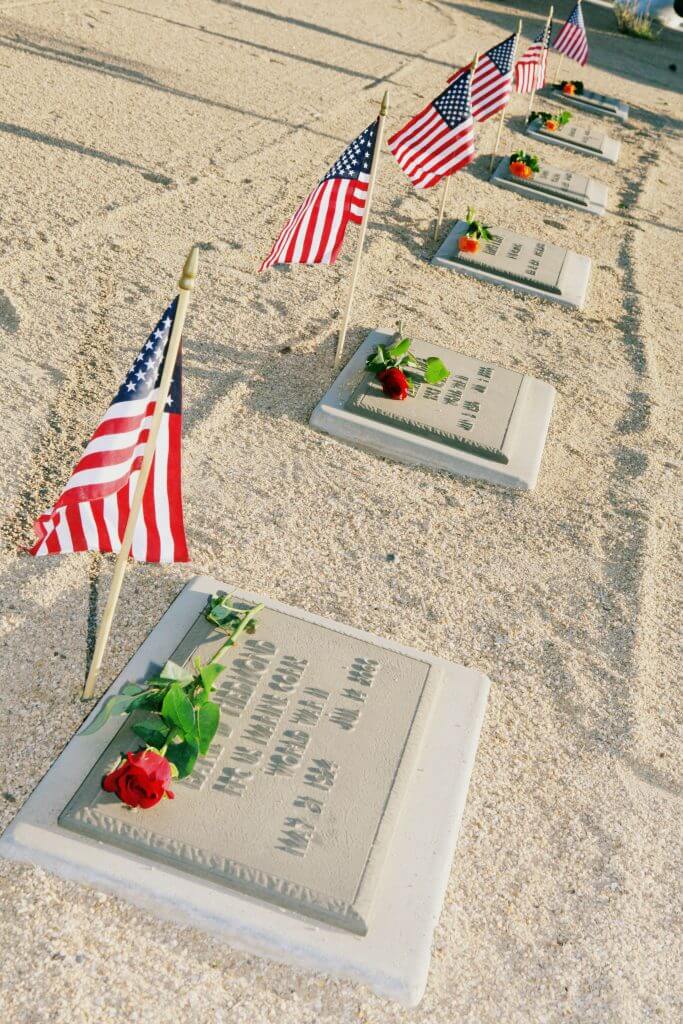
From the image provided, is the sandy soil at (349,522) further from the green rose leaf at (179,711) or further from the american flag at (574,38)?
the american flag at (574,38)

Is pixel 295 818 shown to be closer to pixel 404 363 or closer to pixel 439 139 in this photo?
pixel 404 363

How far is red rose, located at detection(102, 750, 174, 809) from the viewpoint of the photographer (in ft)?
10.4

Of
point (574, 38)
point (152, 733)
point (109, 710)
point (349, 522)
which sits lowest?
point (349, 522)

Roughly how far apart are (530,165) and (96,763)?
A: 8.77 meters

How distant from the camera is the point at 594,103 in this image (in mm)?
14742

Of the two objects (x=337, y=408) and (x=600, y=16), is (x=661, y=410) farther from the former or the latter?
(x=600, y=16)

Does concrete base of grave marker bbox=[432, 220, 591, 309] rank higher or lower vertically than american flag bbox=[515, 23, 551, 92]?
lower

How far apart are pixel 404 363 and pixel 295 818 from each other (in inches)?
137

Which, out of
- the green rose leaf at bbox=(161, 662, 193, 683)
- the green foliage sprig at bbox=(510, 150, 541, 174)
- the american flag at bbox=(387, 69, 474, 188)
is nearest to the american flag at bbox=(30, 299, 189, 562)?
the green rose leaf at bbox=(161, 662, 193, 683)

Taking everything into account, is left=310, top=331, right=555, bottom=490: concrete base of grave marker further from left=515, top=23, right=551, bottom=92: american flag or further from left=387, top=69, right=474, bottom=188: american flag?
left=515, top=23, right=551, bottom=92: american flag

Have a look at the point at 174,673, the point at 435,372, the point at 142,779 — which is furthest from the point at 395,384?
the point at 142,779

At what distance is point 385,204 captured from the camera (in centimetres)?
932

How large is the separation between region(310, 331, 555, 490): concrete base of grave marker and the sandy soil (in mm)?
120

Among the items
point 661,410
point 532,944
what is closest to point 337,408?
point 661,410
